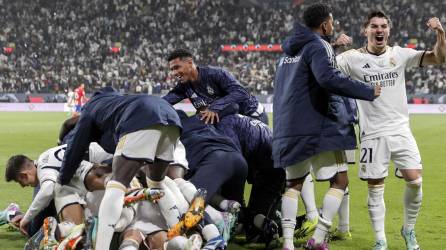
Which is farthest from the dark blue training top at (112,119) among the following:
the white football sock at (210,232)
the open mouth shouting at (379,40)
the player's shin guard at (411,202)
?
the player's shin guard at (411,202)

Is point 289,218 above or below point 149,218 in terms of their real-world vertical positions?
below

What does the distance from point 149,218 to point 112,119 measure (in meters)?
0.85

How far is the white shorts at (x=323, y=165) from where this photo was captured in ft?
18.5

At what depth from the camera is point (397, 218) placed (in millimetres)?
7652

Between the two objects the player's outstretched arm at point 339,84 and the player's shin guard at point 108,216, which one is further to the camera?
the player's outstretched arm at point 339,84

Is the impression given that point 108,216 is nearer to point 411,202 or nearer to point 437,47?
point 411,202

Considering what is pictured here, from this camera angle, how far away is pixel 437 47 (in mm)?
5746

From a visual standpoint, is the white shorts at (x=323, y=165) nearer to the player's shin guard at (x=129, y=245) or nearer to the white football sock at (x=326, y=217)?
the white football sock at (x=326, y=217)

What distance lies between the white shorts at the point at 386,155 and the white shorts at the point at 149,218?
179cm

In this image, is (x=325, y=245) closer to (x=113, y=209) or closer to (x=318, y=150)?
(x=318, y=150)

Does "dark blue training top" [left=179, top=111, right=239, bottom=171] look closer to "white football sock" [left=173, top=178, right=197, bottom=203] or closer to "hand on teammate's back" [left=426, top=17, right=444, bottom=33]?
"white football sock" [left=173, top=178, right=197, bottom=203]

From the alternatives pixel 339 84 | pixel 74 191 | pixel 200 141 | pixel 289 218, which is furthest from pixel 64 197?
pixel 339 84

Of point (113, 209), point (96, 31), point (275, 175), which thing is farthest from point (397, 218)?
point (96, 31)

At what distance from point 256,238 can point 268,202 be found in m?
0.36
